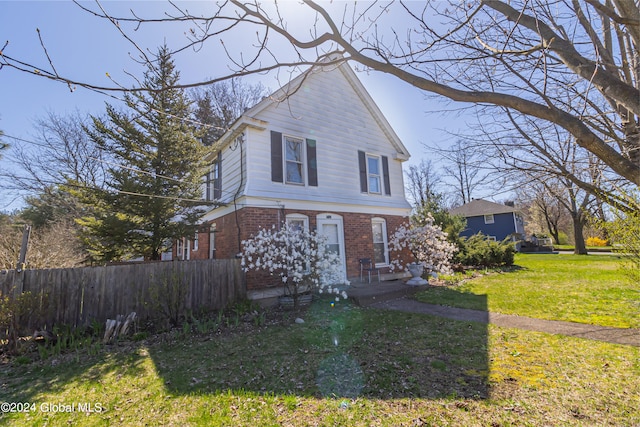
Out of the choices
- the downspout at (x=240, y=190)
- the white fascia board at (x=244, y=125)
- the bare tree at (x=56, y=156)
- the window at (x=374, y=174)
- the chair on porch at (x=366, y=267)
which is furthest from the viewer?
the bare tree at (x=56, y=156)

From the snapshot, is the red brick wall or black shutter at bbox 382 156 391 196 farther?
black shutter at bbox 382 156 391 196

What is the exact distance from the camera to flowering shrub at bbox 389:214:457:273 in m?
10.8

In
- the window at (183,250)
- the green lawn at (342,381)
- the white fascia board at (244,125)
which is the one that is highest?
the white fascia board at (244,125)

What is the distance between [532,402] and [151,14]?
18.4 ft

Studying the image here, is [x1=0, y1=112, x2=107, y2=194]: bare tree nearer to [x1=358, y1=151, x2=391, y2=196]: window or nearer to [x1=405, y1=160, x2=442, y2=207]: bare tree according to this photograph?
[x1=358, y1=151, x2=391, y2=196]: window

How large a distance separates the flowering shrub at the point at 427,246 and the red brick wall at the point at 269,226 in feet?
2.91

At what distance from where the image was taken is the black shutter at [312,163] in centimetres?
1029

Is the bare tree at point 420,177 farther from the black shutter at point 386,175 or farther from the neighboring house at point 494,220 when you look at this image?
the black shutter at point 386,175

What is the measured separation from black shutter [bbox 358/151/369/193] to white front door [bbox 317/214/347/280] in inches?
75.1

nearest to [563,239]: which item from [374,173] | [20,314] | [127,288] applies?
[374,173]

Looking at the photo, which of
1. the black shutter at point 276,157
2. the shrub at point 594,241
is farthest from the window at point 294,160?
the shrub at point 594,241

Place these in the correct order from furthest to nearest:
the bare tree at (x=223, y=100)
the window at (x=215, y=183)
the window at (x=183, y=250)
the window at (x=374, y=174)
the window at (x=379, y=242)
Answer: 1. the bare tree at (x=223, y=100)
2. the window at (x=183, y=250)
3. the window at (x=374, y=174)
4. the window at (x=379, y=242)
5. the window at (x=215, y=183)

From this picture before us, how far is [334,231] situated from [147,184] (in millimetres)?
7097

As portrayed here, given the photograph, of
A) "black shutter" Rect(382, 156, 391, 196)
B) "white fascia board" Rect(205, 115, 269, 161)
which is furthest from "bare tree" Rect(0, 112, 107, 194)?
"black shutter" Rect(382, 156, 391, 196)
